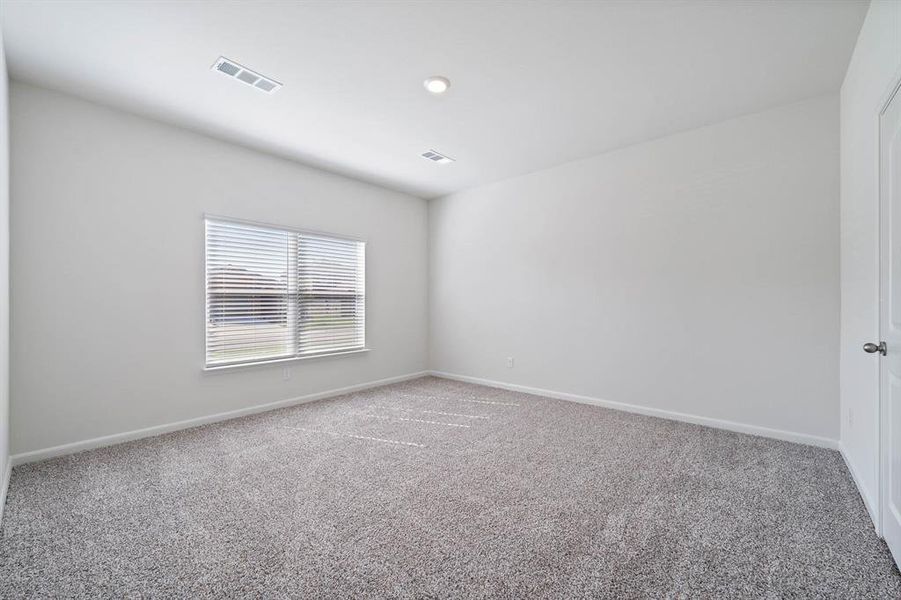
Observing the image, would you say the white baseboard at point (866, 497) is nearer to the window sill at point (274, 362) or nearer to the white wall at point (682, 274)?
the white wall at point (682, 274)

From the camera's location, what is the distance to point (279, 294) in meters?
4.29

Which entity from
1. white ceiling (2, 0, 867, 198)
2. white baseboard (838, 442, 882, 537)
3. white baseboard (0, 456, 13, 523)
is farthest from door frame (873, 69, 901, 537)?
white baseboard (0, 456, 13, 523)

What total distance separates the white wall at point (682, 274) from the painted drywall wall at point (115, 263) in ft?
8.86

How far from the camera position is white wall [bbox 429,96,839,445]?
3.13 meters

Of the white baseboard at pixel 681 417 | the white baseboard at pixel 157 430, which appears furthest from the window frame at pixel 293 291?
the white baseboard at pixel 681 417

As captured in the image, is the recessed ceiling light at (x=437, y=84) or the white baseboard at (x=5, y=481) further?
the recessed ceiling light at (x=437, y=84)

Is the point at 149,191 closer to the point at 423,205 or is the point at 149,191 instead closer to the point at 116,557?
the point at 116,557

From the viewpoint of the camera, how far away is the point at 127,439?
3236mm

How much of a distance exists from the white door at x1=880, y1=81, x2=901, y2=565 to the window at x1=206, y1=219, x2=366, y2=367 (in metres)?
4.50

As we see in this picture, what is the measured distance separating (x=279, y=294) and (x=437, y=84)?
2697mm

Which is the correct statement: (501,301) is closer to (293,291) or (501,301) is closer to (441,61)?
(293,291)

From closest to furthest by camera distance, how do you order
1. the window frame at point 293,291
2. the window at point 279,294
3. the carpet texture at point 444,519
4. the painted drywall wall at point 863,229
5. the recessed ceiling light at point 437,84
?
the carpet texture at point 444,519 < the painted drywall wall at point 863,229 < the recessed ceiling light at point 437,84 < the window frame at point 293,291 < the window at point 279,294

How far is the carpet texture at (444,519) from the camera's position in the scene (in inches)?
64.7

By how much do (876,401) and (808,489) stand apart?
0.72 metres
